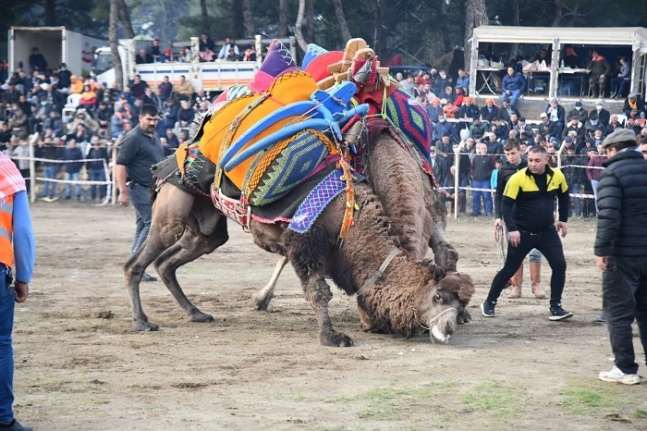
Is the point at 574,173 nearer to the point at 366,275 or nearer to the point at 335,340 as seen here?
the point at 366,275

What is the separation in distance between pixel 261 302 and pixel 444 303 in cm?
301

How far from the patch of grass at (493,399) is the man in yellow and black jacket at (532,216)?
3.02 metres

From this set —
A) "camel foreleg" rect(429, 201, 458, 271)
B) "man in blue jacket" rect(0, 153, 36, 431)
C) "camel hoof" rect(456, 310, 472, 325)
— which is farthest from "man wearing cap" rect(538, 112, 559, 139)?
"man in blue jacket" rect(0, 153, 36, 431)

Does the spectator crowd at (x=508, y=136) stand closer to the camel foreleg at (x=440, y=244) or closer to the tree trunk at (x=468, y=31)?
the tree trunk at (x=468, y=31)

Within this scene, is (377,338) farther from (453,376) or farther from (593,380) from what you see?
(593,380)

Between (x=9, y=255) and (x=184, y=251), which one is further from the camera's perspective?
(x=184, y=251)

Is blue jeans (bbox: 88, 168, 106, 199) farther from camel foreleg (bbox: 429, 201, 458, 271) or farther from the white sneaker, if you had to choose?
the white sneaker

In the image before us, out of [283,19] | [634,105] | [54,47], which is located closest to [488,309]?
[634,105]

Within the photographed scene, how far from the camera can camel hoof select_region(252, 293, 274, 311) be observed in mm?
10555

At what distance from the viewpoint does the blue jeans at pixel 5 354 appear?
592 centimetres

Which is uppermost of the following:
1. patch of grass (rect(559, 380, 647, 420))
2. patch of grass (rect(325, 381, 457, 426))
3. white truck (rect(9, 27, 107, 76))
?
white truck (rect(9, 27, 107, 76))

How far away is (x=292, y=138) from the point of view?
8844 mm

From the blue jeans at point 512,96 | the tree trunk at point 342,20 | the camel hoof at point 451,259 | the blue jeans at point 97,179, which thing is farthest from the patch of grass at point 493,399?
the tree trunk at point 342,20

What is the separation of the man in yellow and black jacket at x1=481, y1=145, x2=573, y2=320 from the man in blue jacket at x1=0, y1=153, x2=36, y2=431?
524cm
